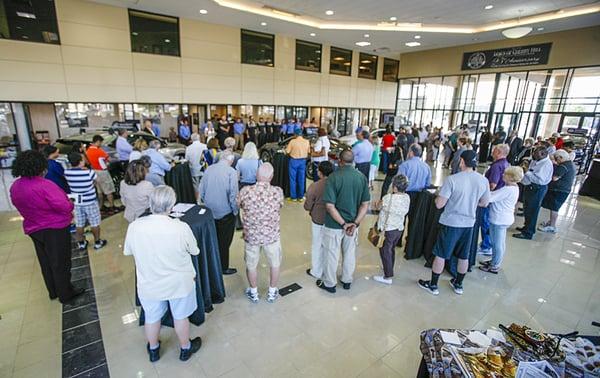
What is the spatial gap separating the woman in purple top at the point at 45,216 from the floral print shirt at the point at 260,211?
6.20ft

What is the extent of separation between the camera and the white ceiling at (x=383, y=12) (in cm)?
882

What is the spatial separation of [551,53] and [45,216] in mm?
16764

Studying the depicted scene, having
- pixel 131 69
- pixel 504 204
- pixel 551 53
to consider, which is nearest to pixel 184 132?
pixel 131 69

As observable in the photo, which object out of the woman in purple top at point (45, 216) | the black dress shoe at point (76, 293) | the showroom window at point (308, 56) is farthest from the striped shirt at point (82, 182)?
the showroom window at point (308, 56)

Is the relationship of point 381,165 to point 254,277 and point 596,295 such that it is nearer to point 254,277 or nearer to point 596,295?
point 596,295

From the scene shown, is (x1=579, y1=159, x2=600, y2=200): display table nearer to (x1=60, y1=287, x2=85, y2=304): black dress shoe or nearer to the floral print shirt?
the floral print shirt

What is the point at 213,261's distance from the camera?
301 centimetres

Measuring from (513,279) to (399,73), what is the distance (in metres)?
16.5

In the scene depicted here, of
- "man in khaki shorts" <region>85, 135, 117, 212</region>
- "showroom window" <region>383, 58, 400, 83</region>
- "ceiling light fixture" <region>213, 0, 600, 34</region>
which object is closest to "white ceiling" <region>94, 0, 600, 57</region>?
"ceiling light fixture" <region>213, 0, 600, 34</region>

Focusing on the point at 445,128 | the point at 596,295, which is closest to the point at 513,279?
the point at 596,295

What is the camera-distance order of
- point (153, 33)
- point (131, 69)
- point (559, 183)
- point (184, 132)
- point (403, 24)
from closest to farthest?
point (559, 183) → point (131, 69) → point (153, 33) → point (184, 132) → point (403, 24)

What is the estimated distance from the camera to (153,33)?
10305 mm

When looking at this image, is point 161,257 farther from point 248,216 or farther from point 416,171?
point 416,171

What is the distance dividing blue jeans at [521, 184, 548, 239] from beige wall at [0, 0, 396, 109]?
435 inches
